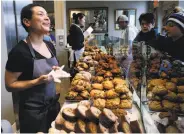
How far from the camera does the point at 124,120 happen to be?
3.25 feet

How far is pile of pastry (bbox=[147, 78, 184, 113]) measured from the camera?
1138mm

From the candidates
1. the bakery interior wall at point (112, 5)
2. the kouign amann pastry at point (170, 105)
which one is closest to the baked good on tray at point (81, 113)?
the kouign amann pastry at point (170, 105)

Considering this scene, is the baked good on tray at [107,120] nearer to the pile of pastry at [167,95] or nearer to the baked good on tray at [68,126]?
the baked good on tray at [68,126]

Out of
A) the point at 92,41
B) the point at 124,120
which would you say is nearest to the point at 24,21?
the point at 124,120

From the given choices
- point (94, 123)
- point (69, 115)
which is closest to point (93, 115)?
point (94, 123)

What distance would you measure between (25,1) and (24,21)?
5.37 ft

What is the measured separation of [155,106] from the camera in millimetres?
1163

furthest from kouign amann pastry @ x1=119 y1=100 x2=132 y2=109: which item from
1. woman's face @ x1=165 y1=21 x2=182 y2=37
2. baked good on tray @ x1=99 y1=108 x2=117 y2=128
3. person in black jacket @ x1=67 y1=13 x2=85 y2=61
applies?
person in black jacket @ x1=67 y1=13 x2=85 y2=61

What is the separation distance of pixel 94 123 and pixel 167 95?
1.63 ft

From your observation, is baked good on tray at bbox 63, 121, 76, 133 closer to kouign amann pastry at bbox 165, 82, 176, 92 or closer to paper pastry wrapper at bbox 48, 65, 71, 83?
paper pastry wrapper at bbox 48, 65, 71, 83

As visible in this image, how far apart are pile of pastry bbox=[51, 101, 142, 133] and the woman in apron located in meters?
0.50

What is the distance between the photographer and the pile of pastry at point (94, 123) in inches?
36.4

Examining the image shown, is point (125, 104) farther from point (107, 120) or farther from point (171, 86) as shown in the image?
point (107, 120)

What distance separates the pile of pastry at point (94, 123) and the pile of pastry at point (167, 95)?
265 mm
